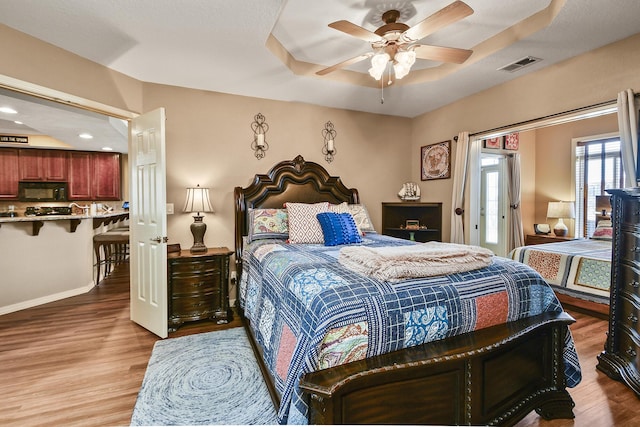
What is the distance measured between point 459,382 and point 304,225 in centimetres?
200

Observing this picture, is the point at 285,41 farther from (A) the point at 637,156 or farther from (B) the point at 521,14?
(A) the point at 637,156

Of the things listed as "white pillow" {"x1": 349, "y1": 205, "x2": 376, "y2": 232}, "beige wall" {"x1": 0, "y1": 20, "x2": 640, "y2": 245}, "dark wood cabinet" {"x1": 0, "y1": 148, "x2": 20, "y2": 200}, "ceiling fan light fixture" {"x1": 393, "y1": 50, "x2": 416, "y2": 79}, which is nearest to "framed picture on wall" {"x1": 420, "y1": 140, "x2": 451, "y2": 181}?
"beige wall" {"x1": 0, "y1": 20, "x2": 640, "y2": 245}

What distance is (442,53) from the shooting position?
227 cm

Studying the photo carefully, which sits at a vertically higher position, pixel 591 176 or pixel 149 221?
pixel 591 176

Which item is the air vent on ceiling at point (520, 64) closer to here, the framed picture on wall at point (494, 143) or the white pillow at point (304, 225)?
the framed picture on wall at point (494, 143)

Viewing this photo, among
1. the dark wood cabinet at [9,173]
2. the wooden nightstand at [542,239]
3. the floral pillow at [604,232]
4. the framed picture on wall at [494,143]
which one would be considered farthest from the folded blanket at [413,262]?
the dark wood cabinet at [9,173]

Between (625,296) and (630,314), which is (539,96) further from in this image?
(630,314)

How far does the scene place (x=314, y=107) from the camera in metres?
4.07

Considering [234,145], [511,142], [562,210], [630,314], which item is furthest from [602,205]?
[234,145]

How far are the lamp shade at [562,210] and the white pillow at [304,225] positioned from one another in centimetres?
438

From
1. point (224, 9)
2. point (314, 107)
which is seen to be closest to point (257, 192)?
Result: point (314, 107)

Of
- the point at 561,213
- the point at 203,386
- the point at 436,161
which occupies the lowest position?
the point at 203,386

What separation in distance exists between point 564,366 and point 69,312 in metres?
4.54

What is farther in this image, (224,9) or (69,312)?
(69,312)
